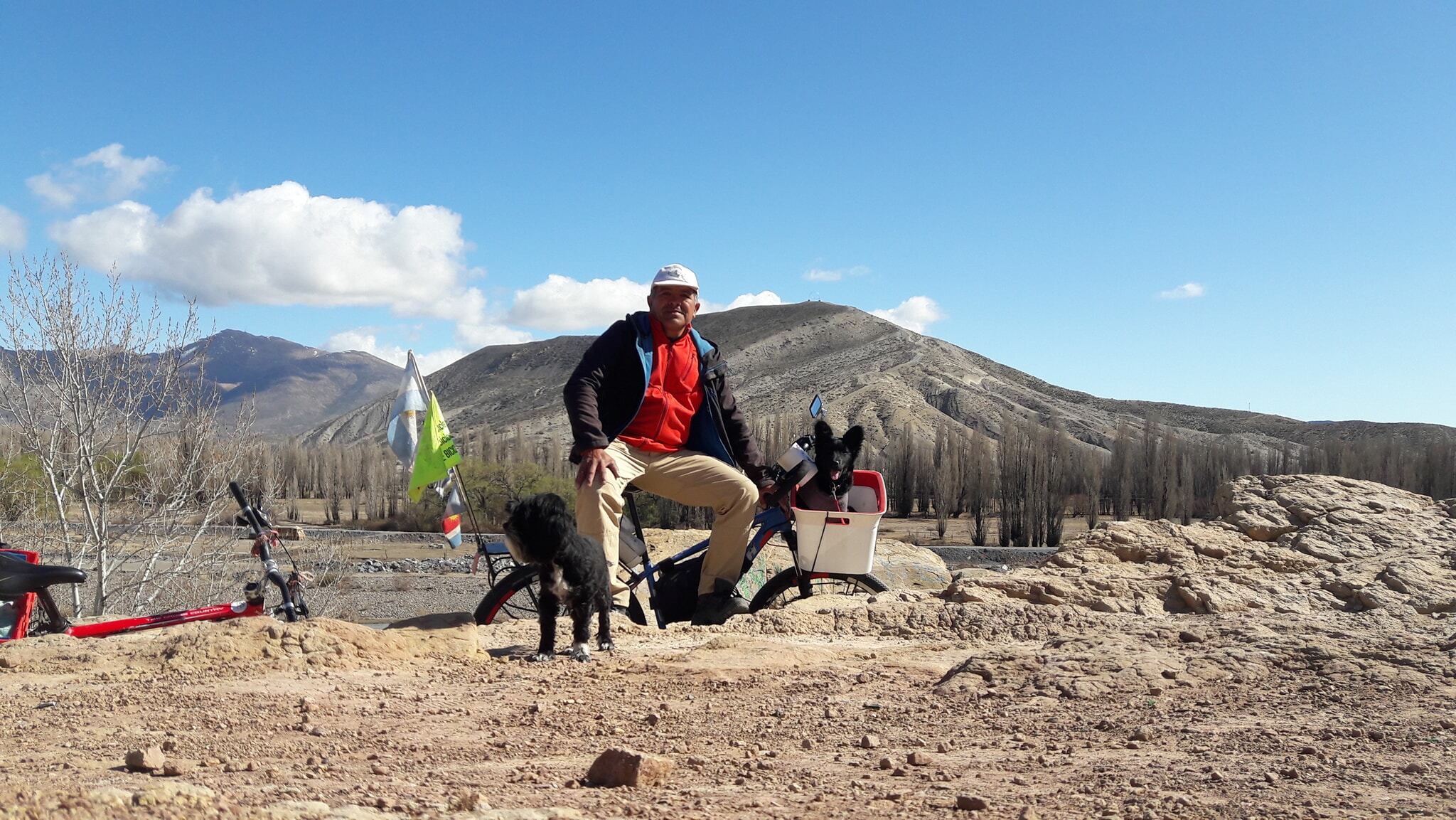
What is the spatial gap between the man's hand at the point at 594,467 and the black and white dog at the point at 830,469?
1.57 metres

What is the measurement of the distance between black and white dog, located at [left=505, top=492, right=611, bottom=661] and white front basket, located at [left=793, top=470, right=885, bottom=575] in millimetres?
1750

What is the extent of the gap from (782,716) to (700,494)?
7.37 feet

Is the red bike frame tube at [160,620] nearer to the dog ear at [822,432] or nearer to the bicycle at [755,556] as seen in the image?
the bicycle at [755,556]

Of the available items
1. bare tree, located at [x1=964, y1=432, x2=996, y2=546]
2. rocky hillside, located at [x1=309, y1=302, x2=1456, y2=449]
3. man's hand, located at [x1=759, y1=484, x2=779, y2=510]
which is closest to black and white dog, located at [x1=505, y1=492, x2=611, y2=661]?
man's hand, located at [x1=759, y1=484, x2=779, y2=510]

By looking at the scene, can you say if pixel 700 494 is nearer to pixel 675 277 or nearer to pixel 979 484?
pixel 675 277

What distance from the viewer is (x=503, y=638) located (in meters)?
5.59

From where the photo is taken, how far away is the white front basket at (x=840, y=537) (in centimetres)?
643

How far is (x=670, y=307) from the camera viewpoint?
5.83 m

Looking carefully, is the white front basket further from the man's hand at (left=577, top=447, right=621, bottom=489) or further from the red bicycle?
the red bicycle

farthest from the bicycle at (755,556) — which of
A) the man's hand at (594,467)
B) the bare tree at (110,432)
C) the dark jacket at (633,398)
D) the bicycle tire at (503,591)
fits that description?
the bare tree at (110,432)

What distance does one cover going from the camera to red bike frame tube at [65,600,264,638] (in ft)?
18.1

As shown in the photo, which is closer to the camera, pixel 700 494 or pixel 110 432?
pixel 700 494

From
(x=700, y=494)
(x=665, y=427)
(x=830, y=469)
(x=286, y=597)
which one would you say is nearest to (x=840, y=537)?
(x=830, y=469)

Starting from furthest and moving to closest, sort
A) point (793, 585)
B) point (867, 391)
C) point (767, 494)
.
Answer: point (867, 391)
point (793, 585)
point (767, 494)
